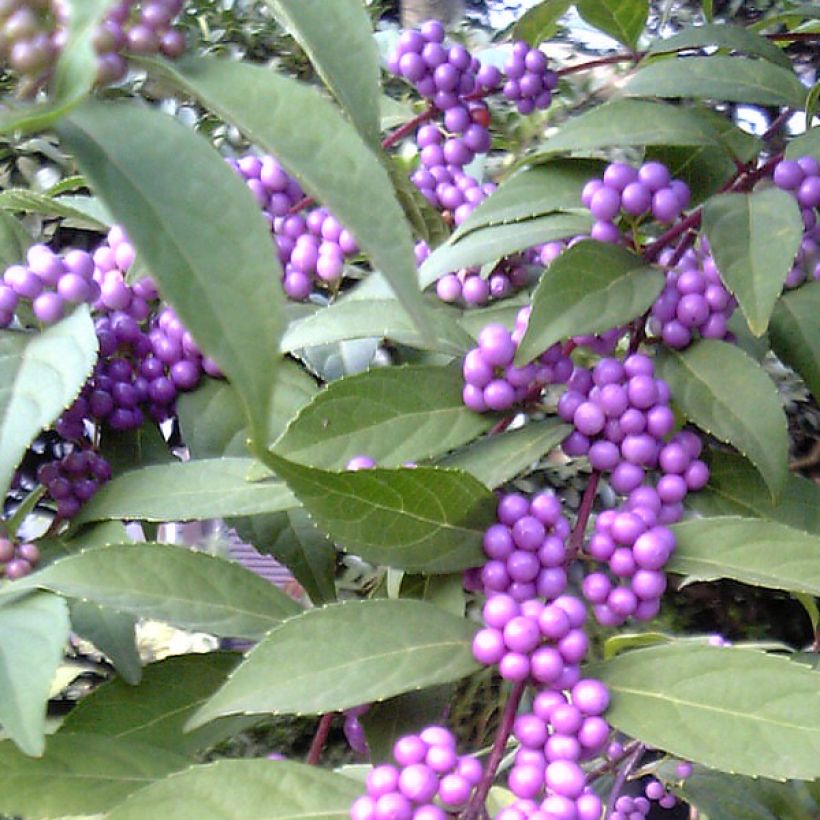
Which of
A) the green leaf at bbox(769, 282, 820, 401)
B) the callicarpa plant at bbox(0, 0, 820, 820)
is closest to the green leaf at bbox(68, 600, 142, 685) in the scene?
the callicarpa plant at bbox(0, 0, 820, 820)

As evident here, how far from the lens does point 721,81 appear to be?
52cm

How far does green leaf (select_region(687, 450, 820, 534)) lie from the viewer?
0.47m

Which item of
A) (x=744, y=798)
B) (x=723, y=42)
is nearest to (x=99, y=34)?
(x=723, y=42)

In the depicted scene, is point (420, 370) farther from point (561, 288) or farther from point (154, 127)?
point (154, 127)

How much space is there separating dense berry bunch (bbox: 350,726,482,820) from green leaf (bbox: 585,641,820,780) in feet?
0.20

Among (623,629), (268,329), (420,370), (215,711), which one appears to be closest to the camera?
(268,329)

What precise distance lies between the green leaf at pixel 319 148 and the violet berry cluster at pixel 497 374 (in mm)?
177

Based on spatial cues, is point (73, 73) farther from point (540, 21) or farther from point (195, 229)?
point (540, 21)

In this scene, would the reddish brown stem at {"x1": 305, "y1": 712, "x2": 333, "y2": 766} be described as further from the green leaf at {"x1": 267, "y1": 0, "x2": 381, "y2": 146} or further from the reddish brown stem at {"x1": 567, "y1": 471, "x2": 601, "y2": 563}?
the green leaf at {"x1": 267, "y1": 0, "x2": 381, "y2": 146}

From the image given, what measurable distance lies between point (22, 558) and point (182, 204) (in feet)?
0.85

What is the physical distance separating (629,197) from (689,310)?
0.06 meters

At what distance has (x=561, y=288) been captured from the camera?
0.43 meters

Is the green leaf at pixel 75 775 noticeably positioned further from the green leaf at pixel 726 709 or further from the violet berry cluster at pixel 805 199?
the violet berry cluster at pixel 805 199

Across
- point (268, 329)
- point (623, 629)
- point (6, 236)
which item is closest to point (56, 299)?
point (6, 236)
